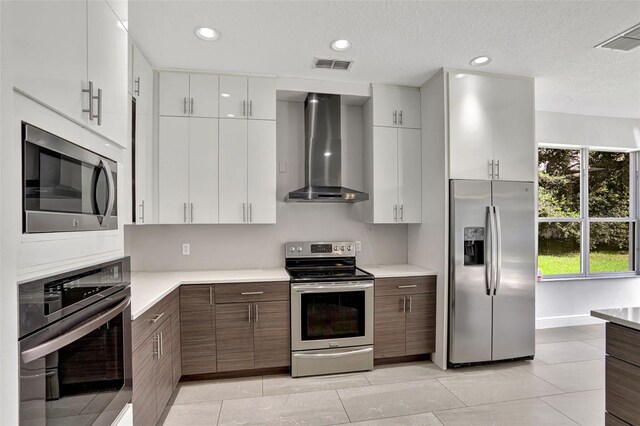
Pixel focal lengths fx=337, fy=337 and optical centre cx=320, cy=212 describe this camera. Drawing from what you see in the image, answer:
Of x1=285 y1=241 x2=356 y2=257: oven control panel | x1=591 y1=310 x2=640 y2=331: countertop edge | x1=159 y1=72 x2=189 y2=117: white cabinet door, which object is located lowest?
x1=591 y1=310 x2=640 y2=331: countertop edge

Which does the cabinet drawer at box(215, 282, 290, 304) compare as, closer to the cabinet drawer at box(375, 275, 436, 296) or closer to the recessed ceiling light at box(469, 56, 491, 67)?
the cabinet drawer at box(375, 275, 436, 296)

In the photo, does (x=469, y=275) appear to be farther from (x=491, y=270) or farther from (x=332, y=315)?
(x=332, y=315)

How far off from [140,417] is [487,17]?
10.8 ft

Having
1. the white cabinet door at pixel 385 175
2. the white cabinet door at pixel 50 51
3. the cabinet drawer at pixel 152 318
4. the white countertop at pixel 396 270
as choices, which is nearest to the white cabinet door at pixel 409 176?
the white cabinet door at pixel 385 175

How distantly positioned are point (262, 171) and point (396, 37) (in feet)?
5.36

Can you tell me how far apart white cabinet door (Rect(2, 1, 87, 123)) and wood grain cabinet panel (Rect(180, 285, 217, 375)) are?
201 centimetres

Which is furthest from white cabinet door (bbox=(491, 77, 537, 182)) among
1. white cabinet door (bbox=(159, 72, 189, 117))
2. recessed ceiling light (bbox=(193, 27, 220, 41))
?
white cabinet door (bbox=(159, 72, 189, 117))

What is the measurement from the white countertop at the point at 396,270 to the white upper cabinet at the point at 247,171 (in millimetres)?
1131

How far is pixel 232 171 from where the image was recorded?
Result: 3217 mm

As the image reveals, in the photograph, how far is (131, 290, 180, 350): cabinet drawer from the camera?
182 cm

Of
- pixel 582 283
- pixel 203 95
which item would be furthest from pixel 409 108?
pixel 582 283

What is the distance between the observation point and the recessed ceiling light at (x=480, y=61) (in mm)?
2930

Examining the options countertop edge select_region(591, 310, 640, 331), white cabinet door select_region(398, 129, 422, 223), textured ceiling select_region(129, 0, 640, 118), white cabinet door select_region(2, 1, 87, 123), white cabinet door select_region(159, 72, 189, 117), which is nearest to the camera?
white cabinet door select_region(2, 1, 87, 123)

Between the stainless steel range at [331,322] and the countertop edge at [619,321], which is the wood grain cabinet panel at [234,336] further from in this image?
the countertop edge at [619,321]
